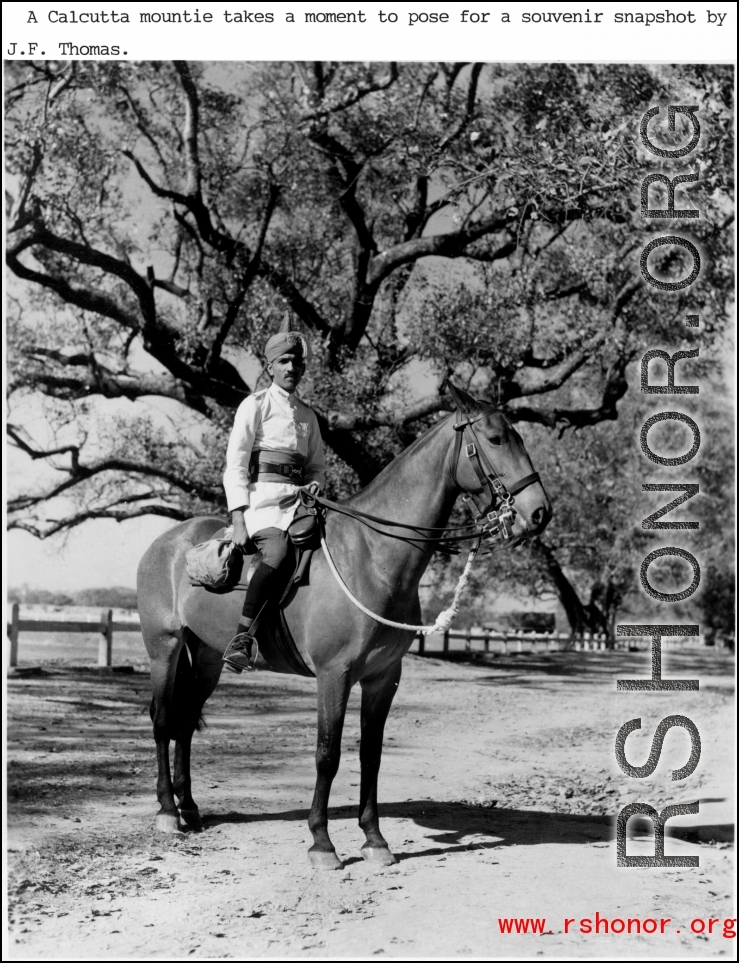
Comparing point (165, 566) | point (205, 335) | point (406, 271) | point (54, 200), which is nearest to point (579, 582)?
point (406, 271)

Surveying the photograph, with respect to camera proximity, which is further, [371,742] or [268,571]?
[371,742]

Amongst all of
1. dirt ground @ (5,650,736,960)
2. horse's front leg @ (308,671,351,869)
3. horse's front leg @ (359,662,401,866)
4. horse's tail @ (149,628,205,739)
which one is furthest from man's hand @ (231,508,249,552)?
dirt ground @ (5,650,736,960)

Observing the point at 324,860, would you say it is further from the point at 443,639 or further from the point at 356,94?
the point at 443,639

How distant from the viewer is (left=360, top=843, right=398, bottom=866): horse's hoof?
210 inches

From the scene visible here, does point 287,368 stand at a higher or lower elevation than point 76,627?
higher

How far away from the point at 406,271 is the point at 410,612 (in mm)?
10254

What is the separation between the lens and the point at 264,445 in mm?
5660

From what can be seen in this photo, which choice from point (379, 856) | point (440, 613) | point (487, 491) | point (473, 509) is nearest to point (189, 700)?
point (379, 856)

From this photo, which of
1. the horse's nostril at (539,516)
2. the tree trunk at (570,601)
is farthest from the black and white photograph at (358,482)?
the tree trunk at (570,601)

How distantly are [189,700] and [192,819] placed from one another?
2.59 feet

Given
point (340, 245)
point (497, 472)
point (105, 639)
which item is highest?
point (340, 245)

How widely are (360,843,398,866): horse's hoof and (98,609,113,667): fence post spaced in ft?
36.1

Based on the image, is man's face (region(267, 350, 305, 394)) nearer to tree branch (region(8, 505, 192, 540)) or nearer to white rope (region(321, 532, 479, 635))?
white rope (region(321, 532, 479, 635))

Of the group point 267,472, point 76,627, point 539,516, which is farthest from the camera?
point 76,627
